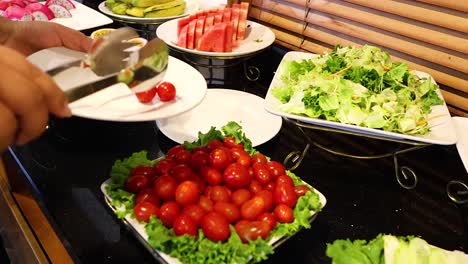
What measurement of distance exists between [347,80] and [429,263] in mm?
592

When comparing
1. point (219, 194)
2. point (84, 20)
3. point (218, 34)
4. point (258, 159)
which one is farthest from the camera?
point (84, 20)

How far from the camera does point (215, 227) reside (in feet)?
2.47

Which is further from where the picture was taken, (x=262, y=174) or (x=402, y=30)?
(x=402, y=30)

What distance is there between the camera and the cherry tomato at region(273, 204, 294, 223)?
2.64 feet

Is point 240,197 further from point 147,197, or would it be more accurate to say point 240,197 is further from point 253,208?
point 147,197

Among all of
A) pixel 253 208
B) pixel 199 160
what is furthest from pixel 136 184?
pixel 253 208

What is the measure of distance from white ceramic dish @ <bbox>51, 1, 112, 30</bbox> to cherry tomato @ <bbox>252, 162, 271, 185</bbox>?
46.0 inches

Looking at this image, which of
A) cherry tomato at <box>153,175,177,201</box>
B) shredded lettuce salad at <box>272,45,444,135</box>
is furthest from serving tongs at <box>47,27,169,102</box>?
shredded lettuce salad at <box>272,45,444,135</box>

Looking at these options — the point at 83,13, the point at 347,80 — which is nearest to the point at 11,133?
the point at 347,80

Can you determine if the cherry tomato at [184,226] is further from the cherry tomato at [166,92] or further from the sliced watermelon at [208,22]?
the sliced watermelon at [208,22]

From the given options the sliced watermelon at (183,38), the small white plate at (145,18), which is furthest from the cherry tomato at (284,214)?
the small white plate at (145,18)

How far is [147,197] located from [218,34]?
31.3 inches

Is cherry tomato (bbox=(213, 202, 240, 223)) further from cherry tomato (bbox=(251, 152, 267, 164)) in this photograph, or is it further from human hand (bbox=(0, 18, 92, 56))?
human hand (bbox=(0, 18, 92, 56))

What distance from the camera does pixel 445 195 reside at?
108 centimetres
